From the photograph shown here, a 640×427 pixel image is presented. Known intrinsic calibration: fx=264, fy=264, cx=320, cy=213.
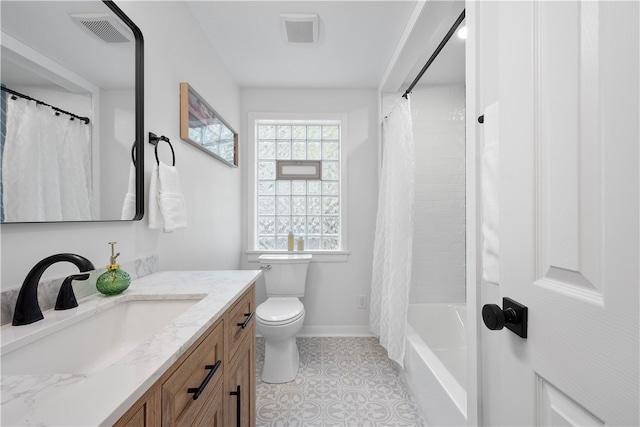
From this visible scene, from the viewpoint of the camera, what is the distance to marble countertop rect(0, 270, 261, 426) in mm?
376

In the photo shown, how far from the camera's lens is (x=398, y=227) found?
6.04ft

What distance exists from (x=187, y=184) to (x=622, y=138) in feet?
5.64

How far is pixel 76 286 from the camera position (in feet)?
2.83

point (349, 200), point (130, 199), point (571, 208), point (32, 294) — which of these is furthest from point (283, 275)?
point (571, 208)

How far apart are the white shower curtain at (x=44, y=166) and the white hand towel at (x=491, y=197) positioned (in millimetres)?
1241

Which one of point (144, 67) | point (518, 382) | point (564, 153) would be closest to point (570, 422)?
point (518, 382)

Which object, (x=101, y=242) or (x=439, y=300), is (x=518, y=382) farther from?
(x=439, y=300)

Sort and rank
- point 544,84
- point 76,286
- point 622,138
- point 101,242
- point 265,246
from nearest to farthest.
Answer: point 622,138
point 544,84
point 76,286
point 101,242
point 265,246

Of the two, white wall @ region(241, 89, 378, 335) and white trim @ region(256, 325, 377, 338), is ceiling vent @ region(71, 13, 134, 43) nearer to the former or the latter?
white wall @ region(241, 89, 378, 335)

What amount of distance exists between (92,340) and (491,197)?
3.97ft

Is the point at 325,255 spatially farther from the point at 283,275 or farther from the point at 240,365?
the point at 240,365

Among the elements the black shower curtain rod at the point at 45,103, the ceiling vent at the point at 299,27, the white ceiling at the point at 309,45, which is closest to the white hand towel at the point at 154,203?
the black shower curtain rod at the point at 45,103

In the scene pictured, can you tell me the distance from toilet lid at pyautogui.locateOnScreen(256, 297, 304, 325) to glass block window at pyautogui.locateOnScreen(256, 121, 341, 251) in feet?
2.36

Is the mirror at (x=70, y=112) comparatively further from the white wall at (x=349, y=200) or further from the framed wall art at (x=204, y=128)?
the white wall at (x=349, y=200)
